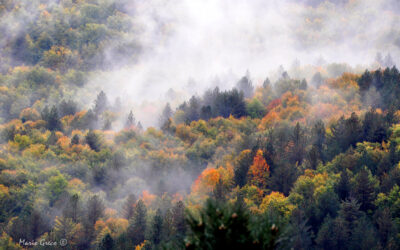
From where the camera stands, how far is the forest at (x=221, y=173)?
A: 227 feet

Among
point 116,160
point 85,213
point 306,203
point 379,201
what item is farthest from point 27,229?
point 379,201

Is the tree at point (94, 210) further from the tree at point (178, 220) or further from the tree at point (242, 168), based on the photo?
the tree at point (242, 168)

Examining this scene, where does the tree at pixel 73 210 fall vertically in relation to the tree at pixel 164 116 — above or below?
below

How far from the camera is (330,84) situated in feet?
582

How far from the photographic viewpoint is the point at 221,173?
366 ft

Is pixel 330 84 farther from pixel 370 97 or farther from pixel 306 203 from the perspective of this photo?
pixel 306 203

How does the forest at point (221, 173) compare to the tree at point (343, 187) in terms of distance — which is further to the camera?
the tree at point (343, 187)

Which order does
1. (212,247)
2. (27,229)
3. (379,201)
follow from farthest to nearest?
(27,229) < (379,201) < (212,247)

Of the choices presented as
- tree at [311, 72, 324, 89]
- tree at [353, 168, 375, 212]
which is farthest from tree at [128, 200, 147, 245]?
tree at [311, 72, 324, 89]

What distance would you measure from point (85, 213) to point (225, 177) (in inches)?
1259

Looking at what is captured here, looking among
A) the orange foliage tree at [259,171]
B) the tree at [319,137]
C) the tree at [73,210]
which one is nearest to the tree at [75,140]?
the tree at [73,210]

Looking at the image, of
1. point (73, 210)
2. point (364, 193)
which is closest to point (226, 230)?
point (364, 193)

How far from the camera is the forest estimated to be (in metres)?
69.2

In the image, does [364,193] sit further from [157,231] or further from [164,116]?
[164,116]
